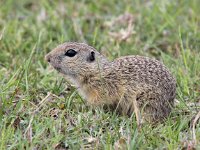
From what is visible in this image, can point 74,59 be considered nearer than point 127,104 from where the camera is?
No

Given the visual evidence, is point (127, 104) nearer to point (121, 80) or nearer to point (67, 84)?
point (121, 80)

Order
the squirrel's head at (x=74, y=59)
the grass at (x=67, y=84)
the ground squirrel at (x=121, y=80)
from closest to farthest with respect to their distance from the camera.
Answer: the grass at (x=67, y=84) → the ground squirrel at (x=121, y=80) → the squirrel's head at (x=74, y=59)

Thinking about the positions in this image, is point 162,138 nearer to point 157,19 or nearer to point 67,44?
point 67,44

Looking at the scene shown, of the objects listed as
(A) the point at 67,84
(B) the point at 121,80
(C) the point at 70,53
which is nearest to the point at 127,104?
(B) the point at 121,80

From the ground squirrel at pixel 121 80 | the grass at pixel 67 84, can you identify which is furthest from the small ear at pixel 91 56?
the grass at pixel 67 84

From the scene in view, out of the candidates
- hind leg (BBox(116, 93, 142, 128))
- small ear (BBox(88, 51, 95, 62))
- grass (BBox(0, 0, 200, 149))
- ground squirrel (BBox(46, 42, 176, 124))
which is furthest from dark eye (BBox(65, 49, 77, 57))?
hind leg (BBox(116, 93, 142, 128))

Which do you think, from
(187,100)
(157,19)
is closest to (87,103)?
(187,100)

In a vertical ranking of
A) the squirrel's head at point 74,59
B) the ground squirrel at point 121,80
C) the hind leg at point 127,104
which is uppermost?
the squirrel's head at point 74,59

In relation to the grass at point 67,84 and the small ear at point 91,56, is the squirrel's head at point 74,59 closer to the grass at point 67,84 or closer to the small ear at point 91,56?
the small ear at point 91,56
